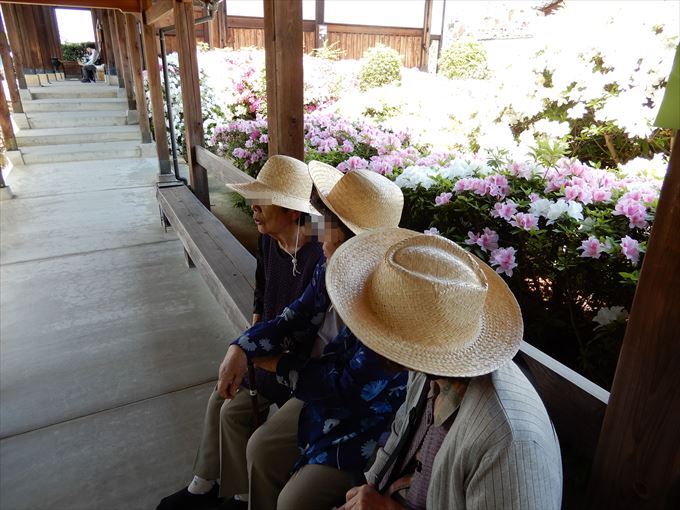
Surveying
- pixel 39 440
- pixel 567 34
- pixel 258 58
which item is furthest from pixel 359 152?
pixel 258 58

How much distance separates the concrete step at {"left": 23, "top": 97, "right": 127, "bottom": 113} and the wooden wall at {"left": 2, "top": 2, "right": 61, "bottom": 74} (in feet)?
14.9

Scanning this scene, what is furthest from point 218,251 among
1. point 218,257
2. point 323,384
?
point 323,384

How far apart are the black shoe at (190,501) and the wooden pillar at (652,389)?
1490mm

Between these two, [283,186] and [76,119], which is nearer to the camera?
[283,186]

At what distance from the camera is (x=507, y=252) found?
1.96m

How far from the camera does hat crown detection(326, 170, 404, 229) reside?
151cm

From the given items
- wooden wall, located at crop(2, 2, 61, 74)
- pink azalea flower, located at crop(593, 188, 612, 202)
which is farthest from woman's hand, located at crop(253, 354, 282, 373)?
wooden wall, located at crop(2, 2, 61, 74)

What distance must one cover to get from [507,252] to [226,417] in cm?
129

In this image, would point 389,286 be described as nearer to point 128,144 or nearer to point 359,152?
point 359,152

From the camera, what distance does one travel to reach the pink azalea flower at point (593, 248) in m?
→ 1.73

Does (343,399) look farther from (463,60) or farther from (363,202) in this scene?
(463,60)

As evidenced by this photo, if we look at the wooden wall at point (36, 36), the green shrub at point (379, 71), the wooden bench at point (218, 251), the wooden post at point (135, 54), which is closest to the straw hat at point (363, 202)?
the wooden bench at point (218, 251)

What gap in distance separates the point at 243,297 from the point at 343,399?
138cm

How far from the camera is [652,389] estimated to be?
35.4 inches
